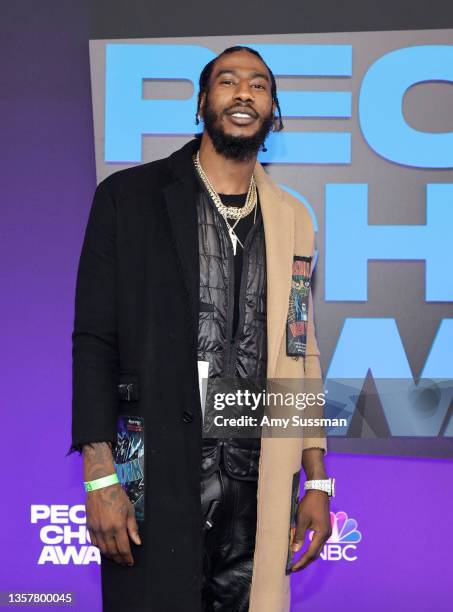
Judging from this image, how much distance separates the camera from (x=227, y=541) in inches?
72.4

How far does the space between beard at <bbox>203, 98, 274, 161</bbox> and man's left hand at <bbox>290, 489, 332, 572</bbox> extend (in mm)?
867

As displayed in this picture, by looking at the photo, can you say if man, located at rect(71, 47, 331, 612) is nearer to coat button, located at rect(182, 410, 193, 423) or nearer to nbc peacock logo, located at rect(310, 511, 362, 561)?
coat button, located at rect(182, 410, 193, 423)

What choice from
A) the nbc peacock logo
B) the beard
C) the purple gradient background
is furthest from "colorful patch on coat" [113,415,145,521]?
the nbc peacock logo

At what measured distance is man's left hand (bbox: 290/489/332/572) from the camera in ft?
6.25

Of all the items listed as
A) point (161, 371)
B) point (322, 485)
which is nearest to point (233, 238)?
point (161, 371)

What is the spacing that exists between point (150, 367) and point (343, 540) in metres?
1.68

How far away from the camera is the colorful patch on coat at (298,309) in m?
1.93

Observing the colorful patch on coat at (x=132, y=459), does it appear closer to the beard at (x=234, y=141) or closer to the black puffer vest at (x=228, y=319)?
the black puffer vest at (x=228, y=319)

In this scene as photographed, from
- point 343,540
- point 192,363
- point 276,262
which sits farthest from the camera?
point 343,540

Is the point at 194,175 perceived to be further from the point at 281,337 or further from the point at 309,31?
the point at 309,31

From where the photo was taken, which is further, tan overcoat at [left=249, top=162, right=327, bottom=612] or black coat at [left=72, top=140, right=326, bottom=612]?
tan overcoat at [left=249, top=162, right=327, bottom=612]

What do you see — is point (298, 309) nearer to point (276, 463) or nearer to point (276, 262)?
point (276, 262)

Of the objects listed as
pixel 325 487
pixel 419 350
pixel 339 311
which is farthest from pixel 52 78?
pixel 325 487

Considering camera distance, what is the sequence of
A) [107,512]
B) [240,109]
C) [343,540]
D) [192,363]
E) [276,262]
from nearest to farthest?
[107,512] < [192,363] < [276,262] < [240,109] < [343,540]
